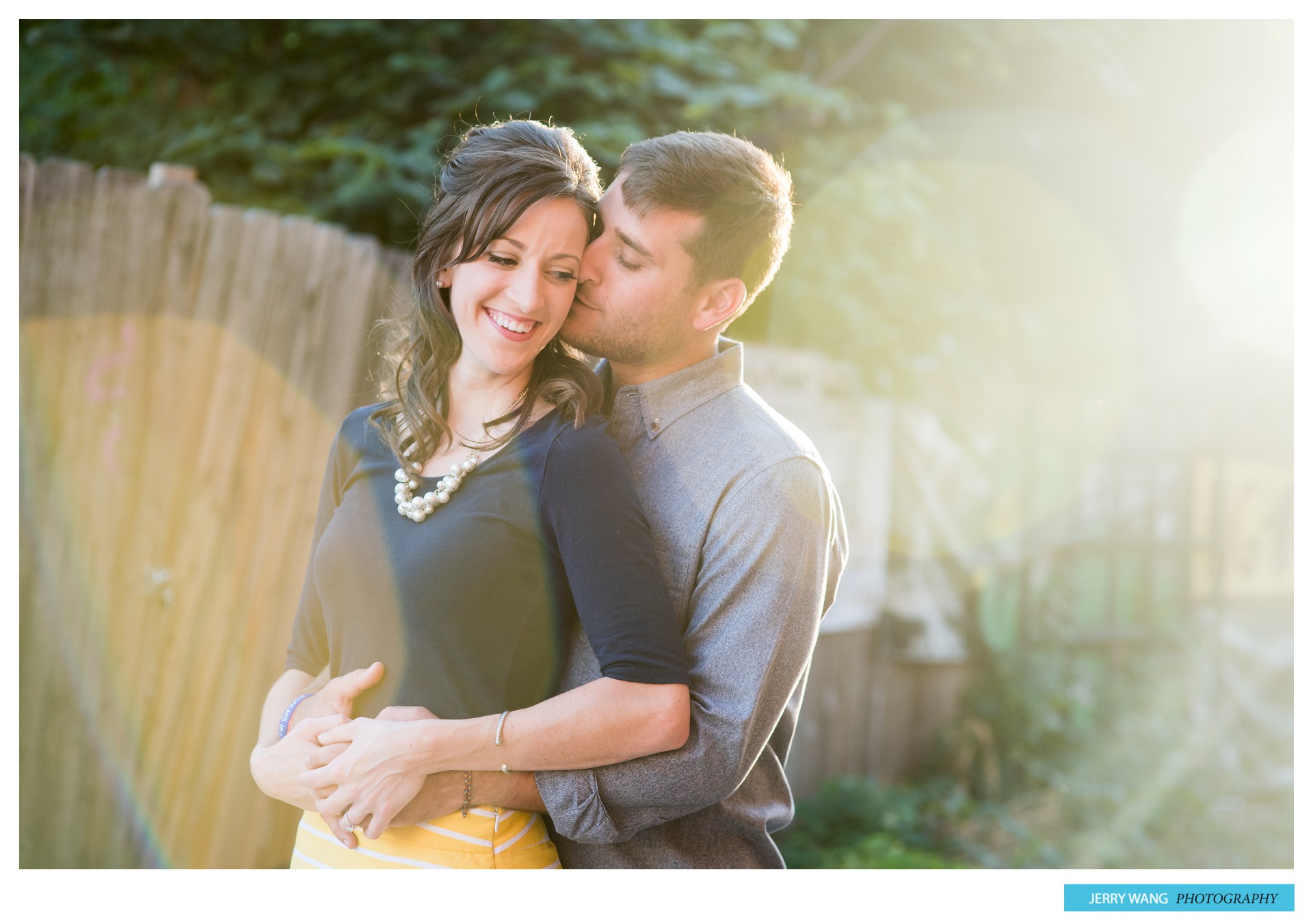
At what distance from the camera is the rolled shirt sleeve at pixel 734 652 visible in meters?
1.42

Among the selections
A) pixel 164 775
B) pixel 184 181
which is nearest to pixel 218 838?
pixel 164 775

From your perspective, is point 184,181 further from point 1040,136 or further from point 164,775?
point 1040,136

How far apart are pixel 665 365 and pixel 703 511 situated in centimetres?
31

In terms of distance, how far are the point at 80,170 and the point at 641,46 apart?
4.93 feet

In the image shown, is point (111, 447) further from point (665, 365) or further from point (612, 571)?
point (612, 571)

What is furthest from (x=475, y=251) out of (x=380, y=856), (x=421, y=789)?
(x=380, y=856)

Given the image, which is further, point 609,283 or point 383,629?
point 609,283

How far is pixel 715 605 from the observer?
1.44m

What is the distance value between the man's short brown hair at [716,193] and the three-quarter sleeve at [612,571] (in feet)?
1.49

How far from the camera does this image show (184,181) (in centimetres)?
225

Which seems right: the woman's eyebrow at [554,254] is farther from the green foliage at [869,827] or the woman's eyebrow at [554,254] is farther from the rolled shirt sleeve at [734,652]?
the green foliage at [869,827]

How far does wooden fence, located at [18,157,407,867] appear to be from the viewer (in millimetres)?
2156

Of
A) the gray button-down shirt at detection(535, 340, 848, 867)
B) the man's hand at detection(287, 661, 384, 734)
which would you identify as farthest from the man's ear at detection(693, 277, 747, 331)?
the man's hand at detection(287, 661, 384, 734)

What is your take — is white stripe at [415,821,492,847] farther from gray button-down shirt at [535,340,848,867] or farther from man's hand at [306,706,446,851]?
gray button-down shirt at [535,340,848,867]
